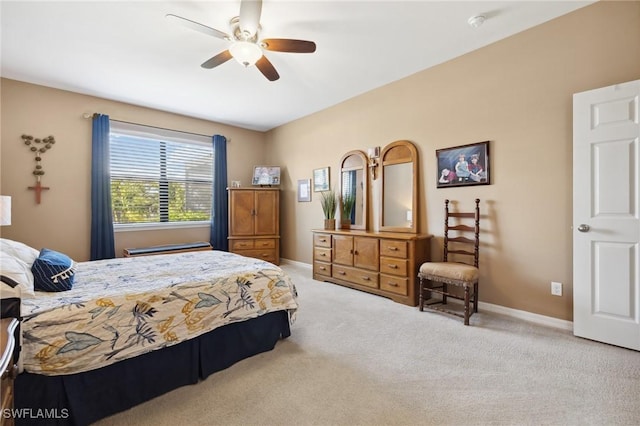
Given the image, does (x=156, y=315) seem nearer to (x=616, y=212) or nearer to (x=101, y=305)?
(x=101, y=305)

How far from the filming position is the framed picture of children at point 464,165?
311 centimetres

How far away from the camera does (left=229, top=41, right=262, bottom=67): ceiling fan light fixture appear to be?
2.35 meters

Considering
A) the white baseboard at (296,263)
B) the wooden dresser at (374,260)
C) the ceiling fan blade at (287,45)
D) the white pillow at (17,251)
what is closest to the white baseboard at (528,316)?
the wooden dresser at (374,260)

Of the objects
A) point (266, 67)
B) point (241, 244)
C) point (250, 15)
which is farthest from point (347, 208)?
point (250, 15)

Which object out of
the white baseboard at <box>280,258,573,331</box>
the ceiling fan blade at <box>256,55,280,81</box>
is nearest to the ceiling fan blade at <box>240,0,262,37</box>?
the ceiling fan blade at <box>256,55,280,81</box>

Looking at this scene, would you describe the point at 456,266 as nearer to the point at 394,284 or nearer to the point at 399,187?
the point at 394,284

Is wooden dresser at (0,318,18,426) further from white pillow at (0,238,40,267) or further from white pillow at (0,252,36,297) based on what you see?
white pillow at (0,238,40,267)

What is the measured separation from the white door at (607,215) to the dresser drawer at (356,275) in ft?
6.29

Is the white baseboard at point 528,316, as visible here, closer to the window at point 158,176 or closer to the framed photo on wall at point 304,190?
the framed photo on wall at point 304,190

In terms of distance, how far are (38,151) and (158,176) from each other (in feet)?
4.77

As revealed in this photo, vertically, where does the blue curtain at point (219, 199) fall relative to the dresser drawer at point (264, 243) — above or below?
above

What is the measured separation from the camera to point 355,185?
4457 mm

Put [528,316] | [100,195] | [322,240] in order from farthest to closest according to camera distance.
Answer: [322,240]
[100,195]
[528,316]

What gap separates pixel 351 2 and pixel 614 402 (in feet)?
10.6
